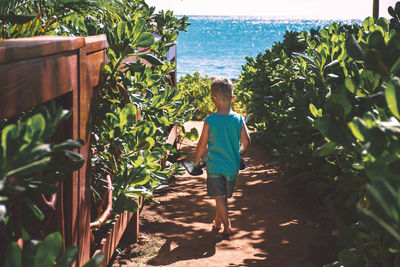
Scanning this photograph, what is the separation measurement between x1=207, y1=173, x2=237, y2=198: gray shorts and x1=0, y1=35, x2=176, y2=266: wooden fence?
1683 millimetres

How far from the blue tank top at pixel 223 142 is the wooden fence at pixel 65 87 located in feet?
5.72

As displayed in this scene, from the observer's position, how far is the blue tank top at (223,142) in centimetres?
461

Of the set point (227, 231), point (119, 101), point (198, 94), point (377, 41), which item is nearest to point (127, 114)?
point (119, 101)

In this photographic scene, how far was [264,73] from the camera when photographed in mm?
8203

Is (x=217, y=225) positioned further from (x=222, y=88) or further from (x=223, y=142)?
(x=222, y=88)

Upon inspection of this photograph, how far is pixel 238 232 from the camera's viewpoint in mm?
4770

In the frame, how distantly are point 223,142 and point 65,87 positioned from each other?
2.73m

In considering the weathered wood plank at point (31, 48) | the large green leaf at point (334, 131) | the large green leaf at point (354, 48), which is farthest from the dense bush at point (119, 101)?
the large green leaf at point (334, 131)

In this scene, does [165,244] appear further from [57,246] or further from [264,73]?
[264,73]

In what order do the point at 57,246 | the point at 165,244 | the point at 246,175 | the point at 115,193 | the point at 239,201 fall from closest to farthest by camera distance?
the point at 57,246 < the point at 115,193 < the point at 165,244 < the point at 239,201 < the point at 246,175

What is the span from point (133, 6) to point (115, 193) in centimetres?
196

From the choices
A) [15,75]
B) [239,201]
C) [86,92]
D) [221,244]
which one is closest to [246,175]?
[239,201]

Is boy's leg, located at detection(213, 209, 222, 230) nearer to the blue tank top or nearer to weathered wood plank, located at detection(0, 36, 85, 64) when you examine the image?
the blue tank top

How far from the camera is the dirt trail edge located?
159 inches
